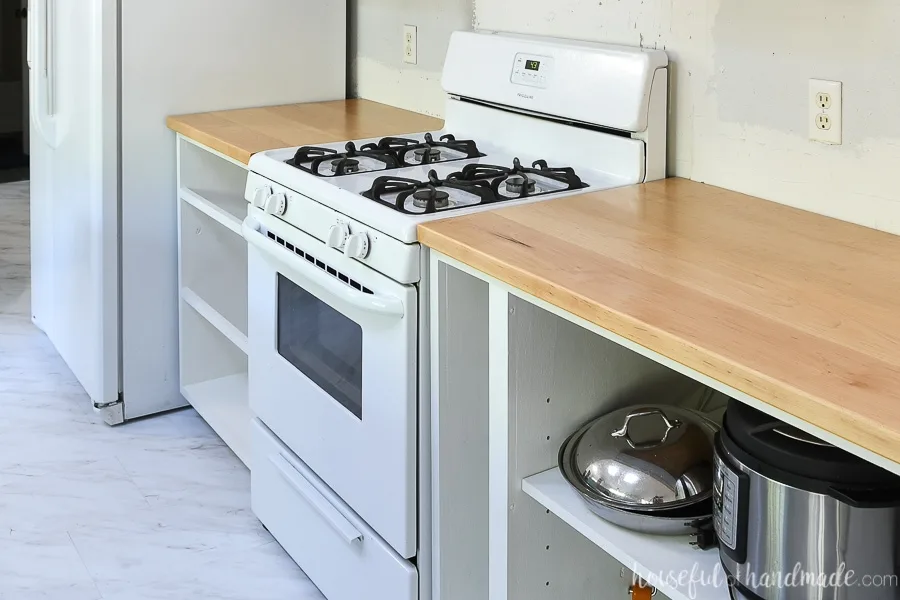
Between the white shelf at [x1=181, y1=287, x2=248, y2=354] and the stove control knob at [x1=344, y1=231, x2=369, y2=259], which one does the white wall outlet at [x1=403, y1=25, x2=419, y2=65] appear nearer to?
the white shelf at [x1=181, y1=287, x2=248, y2=354]

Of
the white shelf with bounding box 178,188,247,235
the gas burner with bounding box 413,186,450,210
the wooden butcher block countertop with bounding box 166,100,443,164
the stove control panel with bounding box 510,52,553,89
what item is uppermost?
the stove control panel with bounding box 510,52,553,89

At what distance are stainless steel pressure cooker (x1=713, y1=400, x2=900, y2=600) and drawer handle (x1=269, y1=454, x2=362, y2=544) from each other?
2.69ft

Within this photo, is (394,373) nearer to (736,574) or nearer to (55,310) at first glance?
(736,574)

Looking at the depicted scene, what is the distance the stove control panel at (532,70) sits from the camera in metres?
2.00

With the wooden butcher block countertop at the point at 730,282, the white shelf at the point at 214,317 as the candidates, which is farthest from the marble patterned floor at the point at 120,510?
the wooden butcher block countertop at the point at 730,282

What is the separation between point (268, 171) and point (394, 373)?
0.61 metres

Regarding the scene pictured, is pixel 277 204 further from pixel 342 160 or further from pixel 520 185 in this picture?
pixel 520 185

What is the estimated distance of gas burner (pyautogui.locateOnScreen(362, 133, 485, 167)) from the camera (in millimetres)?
2066

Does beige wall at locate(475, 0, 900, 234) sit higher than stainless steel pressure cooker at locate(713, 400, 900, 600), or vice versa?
beige wall at locate(475, 0, 900, 234)

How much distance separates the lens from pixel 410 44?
2729mm

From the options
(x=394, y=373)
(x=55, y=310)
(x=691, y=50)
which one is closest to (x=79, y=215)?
(x=55, y=310)

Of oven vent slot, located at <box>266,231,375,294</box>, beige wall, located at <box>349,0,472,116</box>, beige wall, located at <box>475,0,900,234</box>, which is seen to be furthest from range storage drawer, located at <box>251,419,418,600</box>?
beige wall, located at <box>349,0,472,116</box>

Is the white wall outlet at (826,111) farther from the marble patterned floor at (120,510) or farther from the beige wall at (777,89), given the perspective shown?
the marble patterned floor at (120,510)

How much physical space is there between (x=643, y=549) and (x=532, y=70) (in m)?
1.07
